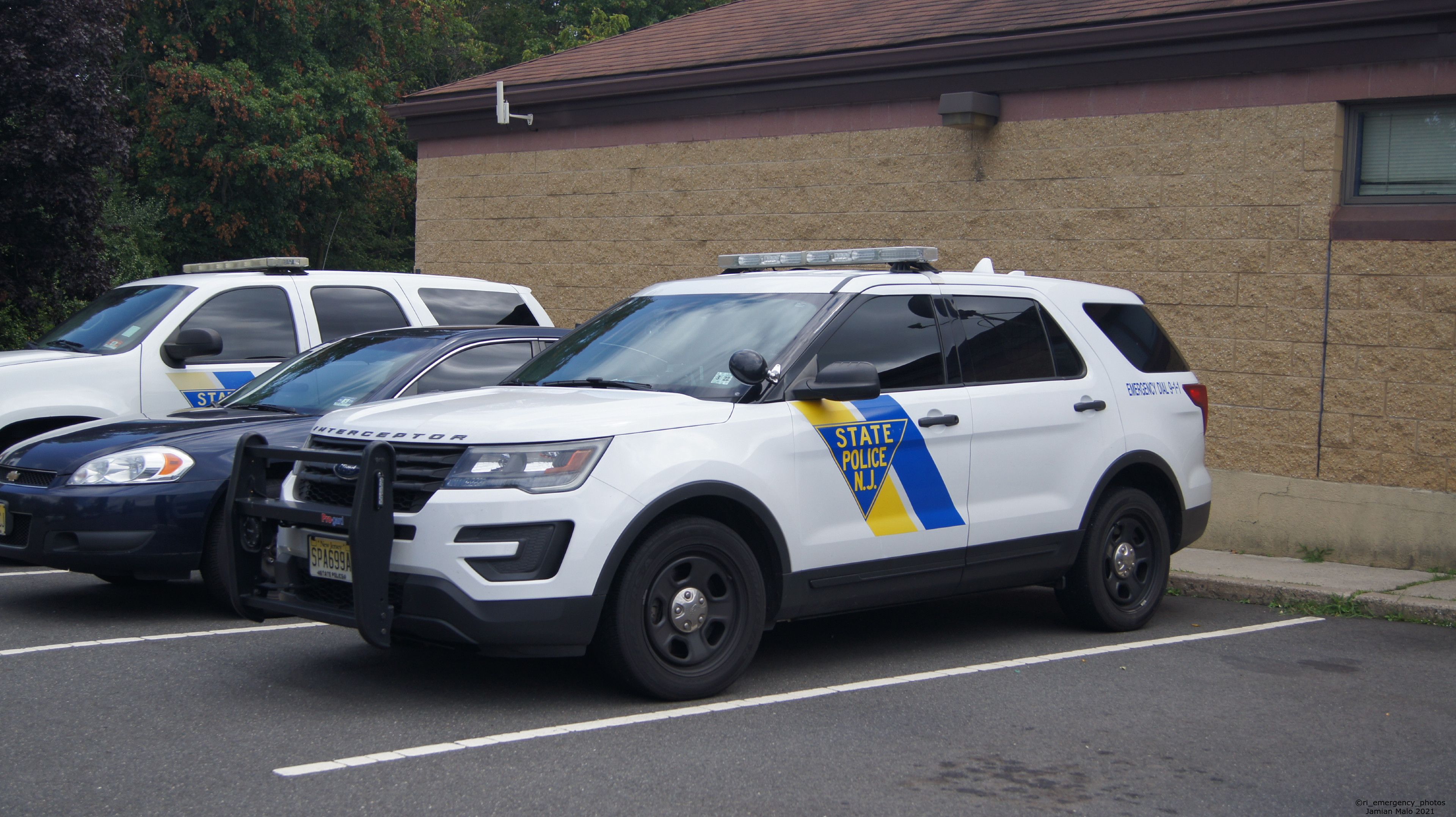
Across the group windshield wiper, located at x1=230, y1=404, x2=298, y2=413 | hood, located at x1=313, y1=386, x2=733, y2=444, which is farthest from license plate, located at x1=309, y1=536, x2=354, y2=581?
windshield wiper, located at x1=230, y1=404, x2=298, y2=413

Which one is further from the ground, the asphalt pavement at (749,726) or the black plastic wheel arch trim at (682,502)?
the black plastic wheel arch trim at (682,502)

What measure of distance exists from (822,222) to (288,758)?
8.24 meters

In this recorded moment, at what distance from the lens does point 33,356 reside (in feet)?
29.3

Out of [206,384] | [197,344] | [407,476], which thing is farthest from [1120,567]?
[206,384]

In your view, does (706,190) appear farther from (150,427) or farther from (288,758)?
(288,758)

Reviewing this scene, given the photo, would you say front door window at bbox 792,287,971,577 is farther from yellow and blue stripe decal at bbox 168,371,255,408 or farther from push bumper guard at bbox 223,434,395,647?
yellow and blue stripe decal at bbox 168,371,255,408

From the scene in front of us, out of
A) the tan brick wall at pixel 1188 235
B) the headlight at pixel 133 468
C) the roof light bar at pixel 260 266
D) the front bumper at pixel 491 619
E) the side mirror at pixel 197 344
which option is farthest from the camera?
the roof light bar at pixel 260 266

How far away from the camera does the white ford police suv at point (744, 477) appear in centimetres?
505

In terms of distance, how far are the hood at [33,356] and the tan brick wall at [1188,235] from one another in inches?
216

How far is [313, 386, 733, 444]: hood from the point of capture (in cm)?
516

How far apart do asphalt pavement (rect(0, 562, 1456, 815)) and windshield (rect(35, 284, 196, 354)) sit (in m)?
2.51

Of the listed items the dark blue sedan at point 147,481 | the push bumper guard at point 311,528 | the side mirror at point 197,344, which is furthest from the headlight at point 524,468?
the side mirror at point 197,344

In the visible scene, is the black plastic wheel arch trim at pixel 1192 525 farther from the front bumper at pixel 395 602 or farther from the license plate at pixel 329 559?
the license plate at pixel 329 559

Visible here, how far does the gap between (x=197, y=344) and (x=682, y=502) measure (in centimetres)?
474
